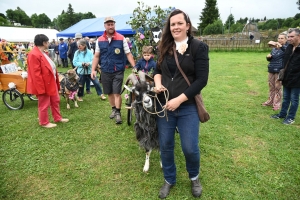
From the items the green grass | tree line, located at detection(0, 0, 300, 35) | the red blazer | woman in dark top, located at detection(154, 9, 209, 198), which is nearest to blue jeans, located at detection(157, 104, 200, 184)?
woman in dark top, located at detection(154, 9, 209, 198)

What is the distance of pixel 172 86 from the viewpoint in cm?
231

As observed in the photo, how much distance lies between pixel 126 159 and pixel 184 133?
1.71m

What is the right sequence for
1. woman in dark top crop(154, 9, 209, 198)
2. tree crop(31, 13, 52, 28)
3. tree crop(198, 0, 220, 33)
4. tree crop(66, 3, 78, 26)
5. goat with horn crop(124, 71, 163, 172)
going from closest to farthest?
woman in dark top crop(154, 9, 209, 198) → goat with horn crop(124, 71, 163, 172) → tree crop(198, 0, 220, 33) → tree crop(66, 3, 78, 26) → tree crop(31, 13, 52, 28)

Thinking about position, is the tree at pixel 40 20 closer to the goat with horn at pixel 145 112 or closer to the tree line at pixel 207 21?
the tree line at pixel 207 21

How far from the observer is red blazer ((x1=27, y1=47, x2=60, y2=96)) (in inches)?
171

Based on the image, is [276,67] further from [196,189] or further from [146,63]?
[196,189]

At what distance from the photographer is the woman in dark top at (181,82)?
7.10ft

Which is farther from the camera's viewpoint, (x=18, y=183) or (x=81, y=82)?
(x=81, y=82)

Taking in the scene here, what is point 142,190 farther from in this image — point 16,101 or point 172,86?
point 16,101

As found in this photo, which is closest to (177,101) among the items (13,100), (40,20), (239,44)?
(13,100)

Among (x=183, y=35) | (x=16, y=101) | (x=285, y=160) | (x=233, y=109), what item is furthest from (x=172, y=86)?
(x=16, y=101)

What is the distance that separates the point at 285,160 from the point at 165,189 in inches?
88.0

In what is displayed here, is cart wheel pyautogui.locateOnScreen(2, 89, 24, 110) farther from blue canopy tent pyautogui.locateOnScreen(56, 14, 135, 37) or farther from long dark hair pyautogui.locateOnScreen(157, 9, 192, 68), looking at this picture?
blue canopy tent pyautogui.locateOnScreen(56, 14, 135, 37)

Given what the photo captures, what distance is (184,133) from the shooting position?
2.34 metres
